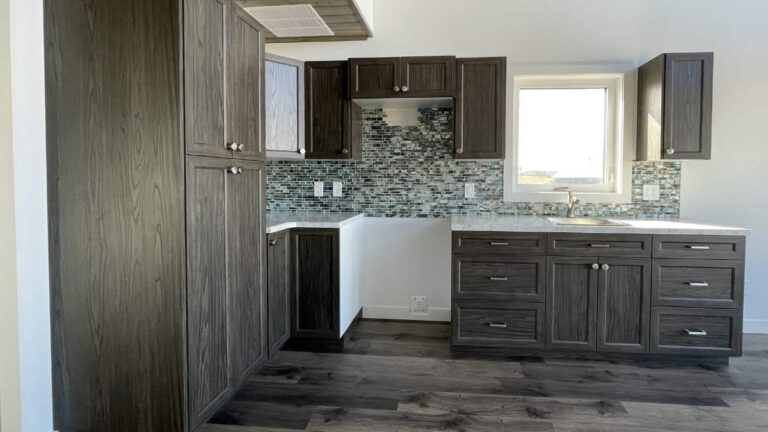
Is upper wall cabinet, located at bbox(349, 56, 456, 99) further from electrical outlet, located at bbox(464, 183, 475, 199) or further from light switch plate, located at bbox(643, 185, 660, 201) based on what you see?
light switch plate, located at bbox(643, 185, 660, 201)

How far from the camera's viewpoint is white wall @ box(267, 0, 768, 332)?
3311 mm

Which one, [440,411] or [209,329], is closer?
[209,329]

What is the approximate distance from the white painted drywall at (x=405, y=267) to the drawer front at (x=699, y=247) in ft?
4.63

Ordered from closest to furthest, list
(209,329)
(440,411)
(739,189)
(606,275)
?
(209,329), (440,411), (606,275), (739,189)

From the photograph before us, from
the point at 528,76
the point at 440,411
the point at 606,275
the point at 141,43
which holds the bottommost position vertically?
the point at 440,411

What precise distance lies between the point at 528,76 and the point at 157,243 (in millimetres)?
2792

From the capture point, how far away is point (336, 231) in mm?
3021

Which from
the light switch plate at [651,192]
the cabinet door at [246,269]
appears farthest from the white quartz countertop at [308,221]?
the light switch plate at [651,192]

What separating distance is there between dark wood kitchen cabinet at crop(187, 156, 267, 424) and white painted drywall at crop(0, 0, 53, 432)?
575 millimetres

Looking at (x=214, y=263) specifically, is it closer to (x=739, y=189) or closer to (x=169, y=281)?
(x=169, y=281)

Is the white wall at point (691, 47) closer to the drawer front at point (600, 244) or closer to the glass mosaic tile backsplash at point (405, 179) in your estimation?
the glass mosaic tile backsplash at point (405, 179)

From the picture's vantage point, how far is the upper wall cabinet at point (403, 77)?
3160mm

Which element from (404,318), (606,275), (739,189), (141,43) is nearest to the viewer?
(141,43)

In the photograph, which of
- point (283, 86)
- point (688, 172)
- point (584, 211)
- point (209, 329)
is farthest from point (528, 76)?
point (209, 329)
